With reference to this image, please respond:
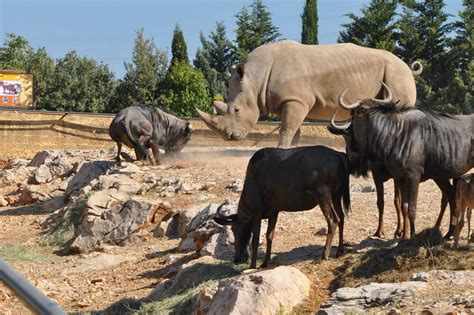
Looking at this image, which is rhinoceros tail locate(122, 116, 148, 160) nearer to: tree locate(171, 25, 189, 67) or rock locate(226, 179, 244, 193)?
rock locate(226, 179, 244, 193)

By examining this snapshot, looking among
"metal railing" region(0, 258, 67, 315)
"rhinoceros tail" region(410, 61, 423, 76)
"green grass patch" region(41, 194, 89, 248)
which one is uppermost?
"rhinoceros tail" region(410, 61, 423, 76)

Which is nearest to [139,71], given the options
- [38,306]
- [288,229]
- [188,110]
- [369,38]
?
[188,110]

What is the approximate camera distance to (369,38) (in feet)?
125

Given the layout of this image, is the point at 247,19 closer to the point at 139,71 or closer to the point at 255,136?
the point at 139,71

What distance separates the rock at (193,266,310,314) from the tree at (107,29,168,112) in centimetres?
3512

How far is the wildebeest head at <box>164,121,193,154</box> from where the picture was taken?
22.0m

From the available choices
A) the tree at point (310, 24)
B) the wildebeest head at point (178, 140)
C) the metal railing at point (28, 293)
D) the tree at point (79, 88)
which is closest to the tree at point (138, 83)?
the tree at point (79, 88)

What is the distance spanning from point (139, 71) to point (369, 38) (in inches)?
513

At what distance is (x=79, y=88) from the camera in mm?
44188

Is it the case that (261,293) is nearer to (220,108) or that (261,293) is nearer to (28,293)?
(28,293)

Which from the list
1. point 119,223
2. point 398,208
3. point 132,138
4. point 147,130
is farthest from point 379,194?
point 147,130

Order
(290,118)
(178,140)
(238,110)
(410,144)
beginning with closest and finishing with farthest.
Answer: (410,144), (290,118), (238,110), (178,140)

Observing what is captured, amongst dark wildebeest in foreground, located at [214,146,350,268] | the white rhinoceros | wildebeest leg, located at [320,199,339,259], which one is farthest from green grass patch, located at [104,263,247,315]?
the white rhinoceros

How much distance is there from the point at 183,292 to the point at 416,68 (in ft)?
36.7
